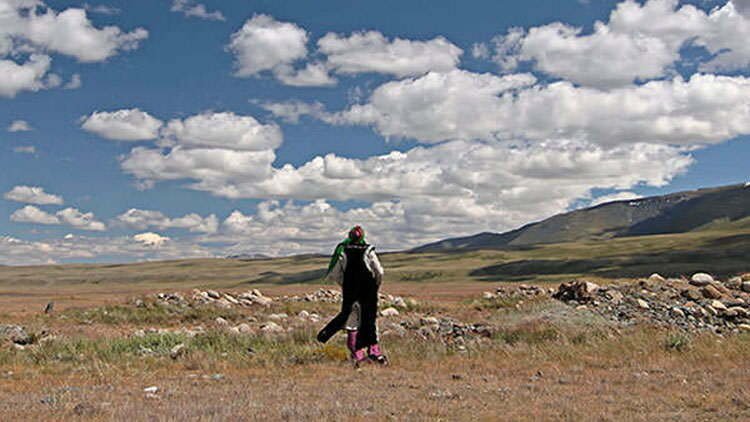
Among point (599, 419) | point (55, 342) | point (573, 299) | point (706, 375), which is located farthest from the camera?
point (573, 299)

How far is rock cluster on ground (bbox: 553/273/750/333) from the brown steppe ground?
9.98ft

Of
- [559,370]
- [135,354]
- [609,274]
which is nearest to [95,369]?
[135,354]

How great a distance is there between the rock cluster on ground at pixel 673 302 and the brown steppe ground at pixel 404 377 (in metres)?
3.04

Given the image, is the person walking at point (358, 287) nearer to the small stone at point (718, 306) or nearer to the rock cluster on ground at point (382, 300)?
the small stone at point (718, 306)

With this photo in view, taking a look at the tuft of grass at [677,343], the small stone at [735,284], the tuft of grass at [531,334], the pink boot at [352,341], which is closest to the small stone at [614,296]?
the small stone at [735,284]

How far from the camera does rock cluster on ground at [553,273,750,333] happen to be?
22.1m

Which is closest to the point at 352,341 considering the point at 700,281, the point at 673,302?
the point at 673,302

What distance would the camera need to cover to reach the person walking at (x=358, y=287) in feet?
46.2

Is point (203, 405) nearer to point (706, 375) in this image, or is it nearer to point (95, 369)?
point (95, 369)

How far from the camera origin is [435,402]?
387 inches

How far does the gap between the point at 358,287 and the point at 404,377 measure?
7.37 feet

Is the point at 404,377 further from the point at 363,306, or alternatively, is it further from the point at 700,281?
the point at 700,281

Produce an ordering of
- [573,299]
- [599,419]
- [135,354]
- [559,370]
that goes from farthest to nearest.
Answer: [573,299] < [135,354] < [559,370] < [599,419]

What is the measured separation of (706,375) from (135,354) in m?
11.9
